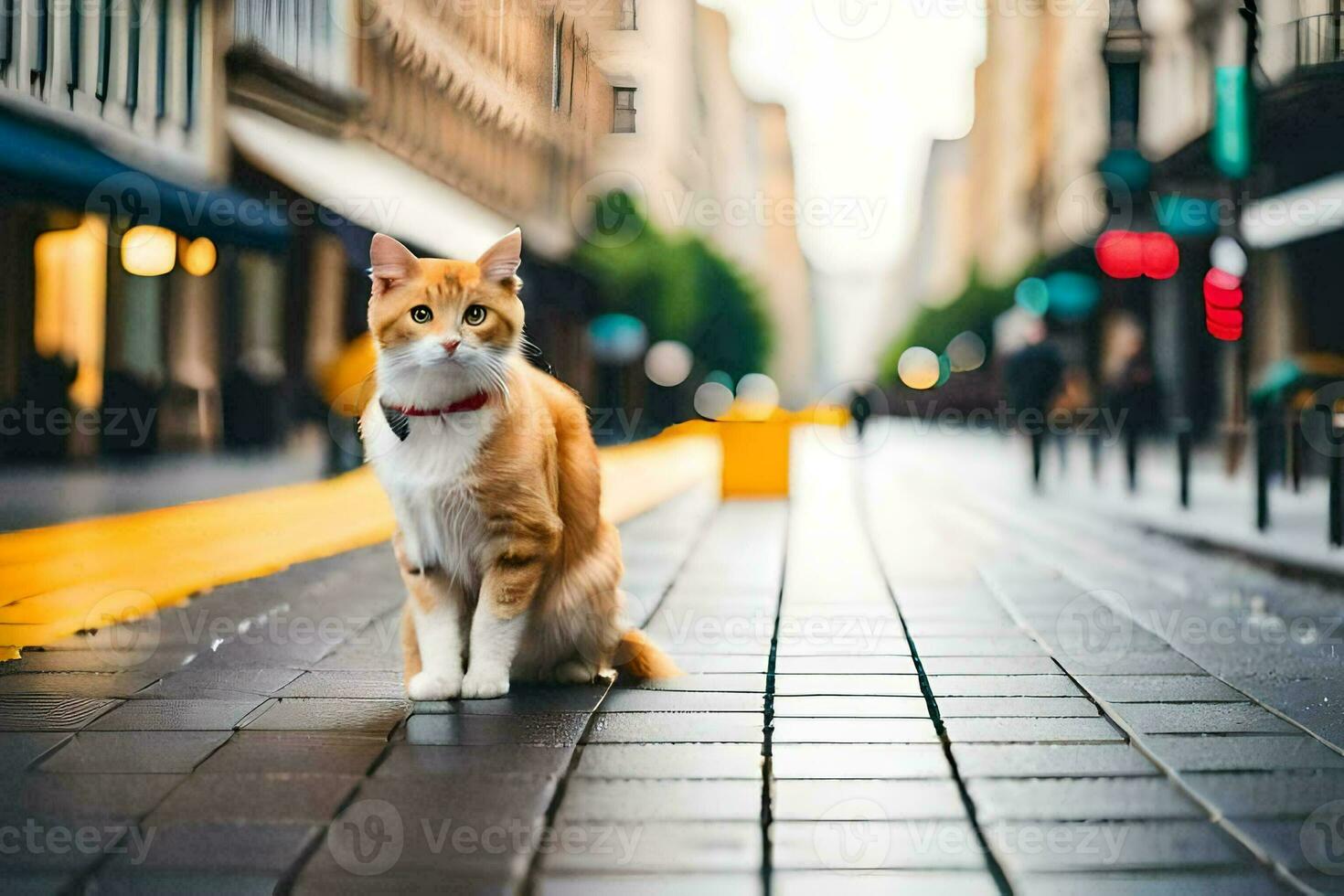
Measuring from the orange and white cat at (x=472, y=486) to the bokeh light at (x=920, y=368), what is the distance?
227 ft

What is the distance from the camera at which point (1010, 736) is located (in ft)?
11.2

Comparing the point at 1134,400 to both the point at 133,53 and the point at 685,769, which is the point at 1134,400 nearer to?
the point at 133,53

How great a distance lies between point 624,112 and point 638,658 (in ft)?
8.61

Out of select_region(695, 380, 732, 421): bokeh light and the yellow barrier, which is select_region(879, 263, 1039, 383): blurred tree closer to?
select_region(695, 380, 732, 421): bokeh light

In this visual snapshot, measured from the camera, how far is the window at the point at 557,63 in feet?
15.4

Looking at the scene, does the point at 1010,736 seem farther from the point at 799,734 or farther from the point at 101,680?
the point at 101,680

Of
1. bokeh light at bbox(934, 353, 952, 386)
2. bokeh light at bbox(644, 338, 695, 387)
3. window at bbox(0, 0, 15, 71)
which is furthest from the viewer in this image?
bokeh light at bbox(934, 353, 952, 386)

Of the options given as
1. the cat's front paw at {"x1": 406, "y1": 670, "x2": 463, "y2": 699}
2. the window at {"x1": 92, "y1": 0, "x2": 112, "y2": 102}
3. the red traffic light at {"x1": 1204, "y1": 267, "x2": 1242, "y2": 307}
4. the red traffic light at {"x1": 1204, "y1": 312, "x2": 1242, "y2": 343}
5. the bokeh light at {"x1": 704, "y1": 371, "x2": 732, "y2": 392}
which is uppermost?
the window at {"x1": 92, "y1": 0, "x2": 112, "y2": 102}

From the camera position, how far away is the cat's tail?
4129 mm

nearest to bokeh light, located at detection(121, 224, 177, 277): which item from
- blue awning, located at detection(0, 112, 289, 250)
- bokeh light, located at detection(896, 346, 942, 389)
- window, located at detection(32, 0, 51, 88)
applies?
blue awning, located at detection(0, 112, 289, 250)

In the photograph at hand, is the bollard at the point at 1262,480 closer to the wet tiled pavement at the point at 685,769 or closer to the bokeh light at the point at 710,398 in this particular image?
Result: the wet tiled pavement at the point at 685,769

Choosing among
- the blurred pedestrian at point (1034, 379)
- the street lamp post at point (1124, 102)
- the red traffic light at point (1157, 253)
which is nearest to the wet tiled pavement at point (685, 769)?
the blurred pedestrian at point (1034, 379)

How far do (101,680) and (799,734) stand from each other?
7.58ft

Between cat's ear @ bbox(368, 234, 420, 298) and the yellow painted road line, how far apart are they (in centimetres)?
216
